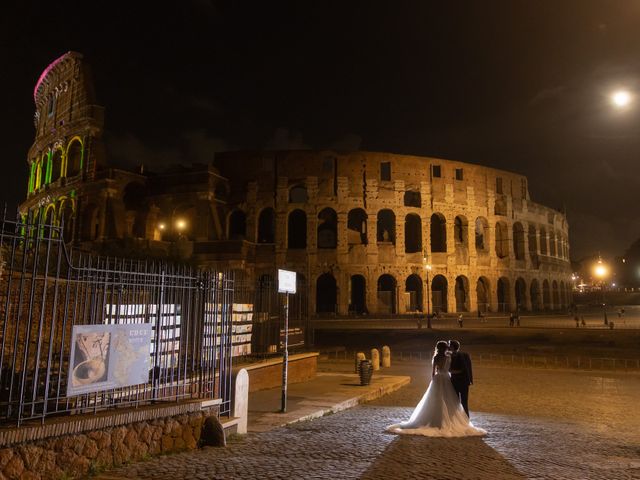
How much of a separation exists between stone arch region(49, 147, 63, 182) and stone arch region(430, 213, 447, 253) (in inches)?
1209

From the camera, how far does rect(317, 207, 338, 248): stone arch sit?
40.4m

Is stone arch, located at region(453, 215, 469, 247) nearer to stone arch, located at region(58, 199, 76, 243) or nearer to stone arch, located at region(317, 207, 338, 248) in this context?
stone arch, located at region(317, 207, 338, 248)

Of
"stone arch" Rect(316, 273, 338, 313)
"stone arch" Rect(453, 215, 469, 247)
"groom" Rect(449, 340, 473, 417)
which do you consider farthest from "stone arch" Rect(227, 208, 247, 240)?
"groom" Rect(449, 340, 473, 417)

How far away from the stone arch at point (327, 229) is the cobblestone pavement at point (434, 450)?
30.6m

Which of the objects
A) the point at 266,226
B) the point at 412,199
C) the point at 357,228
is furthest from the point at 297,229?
the point at 412,199

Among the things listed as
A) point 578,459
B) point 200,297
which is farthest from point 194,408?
point 578,459

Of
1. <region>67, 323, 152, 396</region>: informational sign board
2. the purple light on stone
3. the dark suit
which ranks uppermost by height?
the purple light on stone

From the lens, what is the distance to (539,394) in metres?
11.6

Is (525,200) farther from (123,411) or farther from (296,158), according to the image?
(123,411)

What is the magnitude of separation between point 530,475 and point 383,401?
5.64m

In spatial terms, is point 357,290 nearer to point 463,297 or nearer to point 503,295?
point 463,297

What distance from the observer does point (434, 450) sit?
6.22 meters

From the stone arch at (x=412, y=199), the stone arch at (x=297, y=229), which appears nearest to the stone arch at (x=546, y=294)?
the stone arch at (x=412, y=199)

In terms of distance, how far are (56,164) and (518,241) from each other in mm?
40058
